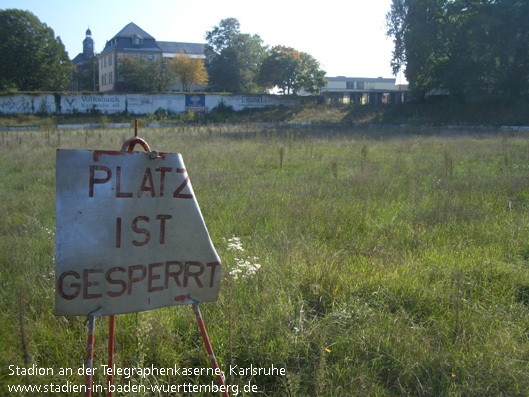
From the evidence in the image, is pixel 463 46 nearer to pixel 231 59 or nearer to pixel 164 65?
pixel 231 59

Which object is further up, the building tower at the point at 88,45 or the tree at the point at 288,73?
the building tower at the point at 88,45

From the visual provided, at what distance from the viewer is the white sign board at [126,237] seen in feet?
7.04

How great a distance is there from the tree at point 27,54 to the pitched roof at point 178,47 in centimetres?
3894

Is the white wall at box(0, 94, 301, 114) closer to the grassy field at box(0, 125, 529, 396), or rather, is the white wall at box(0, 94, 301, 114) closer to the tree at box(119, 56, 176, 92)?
the tree at box(119, 56, 176, 92)

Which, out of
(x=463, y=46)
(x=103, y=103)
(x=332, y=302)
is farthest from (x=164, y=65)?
(x=332, y=302)

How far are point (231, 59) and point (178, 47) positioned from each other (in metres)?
37.6

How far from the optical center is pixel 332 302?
3551 millimetres

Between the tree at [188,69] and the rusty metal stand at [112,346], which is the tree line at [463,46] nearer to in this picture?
the tree at [188,69]

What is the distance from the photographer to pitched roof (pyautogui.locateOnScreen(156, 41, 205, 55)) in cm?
9506

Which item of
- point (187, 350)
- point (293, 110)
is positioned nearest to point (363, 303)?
point (187, 350)

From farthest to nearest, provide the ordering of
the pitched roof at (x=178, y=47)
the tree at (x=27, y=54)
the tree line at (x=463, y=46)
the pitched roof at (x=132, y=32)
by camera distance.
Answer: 1. the pitched roof at (x=178, y=47)
2. the pitched roof at (x=132, y=32)
3. the tree at (x=27, y=54)
4. the tree line at (x=463, y=46)

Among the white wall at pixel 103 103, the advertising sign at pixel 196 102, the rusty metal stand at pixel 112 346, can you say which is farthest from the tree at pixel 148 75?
the rusty metal stand at pixel 112 346

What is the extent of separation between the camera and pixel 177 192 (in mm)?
2346

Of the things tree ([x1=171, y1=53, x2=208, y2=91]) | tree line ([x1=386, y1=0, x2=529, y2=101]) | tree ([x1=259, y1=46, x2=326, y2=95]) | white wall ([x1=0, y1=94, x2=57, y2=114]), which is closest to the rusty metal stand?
tree line ([x1=386, y1=0, x2=529, y2=101])
